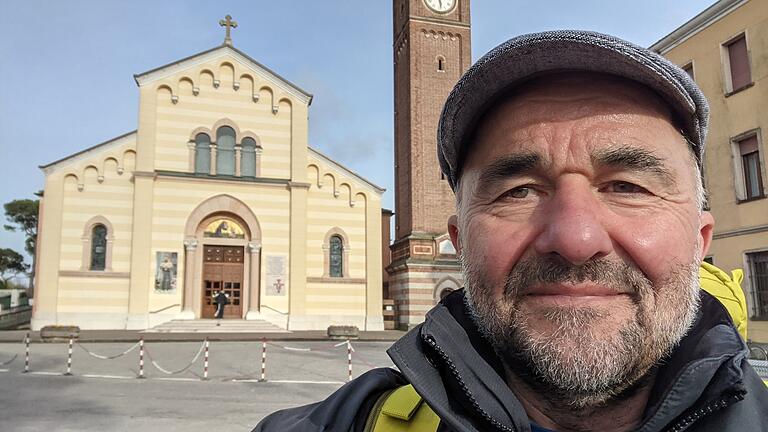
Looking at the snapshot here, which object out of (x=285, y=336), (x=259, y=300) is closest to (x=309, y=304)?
(x=259, y=300)

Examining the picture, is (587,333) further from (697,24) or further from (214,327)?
(214,327)

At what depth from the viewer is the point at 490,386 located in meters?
1.25

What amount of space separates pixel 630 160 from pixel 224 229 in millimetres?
25276

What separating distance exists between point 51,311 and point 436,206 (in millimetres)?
17169

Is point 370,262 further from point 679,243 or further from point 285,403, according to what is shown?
point 679,243

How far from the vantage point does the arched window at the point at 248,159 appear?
84.5ft

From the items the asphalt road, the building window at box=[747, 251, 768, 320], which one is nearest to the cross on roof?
the asphalt road

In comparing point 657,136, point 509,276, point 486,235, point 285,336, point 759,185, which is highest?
point 759,185

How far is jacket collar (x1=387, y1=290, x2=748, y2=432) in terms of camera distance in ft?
3.74

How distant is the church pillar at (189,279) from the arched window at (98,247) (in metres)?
3.26

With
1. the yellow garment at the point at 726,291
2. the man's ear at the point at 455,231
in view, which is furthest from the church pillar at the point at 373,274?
the man's ear at the point at 455,231

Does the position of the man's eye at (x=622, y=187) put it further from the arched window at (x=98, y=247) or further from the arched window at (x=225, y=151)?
the arched window at (x=98, y=247)

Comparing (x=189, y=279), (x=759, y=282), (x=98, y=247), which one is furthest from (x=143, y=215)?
(x=759, y=282)

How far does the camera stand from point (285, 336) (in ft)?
70.3
